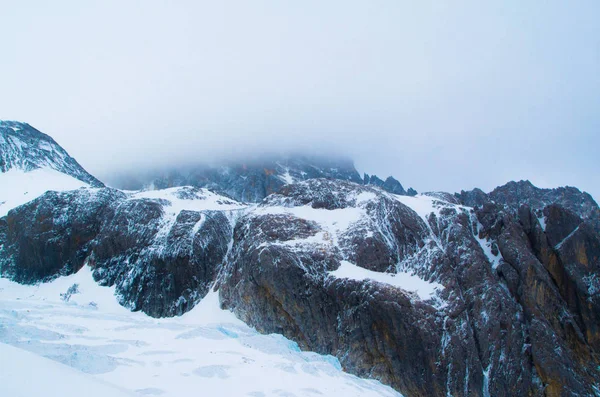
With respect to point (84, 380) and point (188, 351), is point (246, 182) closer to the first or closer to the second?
point (188, 351)

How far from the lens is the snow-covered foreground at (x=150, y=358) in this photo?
56.3 ft

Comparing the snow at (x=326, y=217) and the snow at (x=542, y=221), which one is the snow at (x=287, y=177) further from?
the snow at (x=542, y=221)

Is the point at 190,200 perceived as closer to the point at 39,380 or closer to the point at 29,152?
the point at 29,152

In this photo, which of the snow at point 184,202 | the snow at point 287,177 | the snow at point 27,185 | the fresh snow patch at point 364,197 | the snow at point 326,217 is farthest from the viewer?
the snow at point 287,177

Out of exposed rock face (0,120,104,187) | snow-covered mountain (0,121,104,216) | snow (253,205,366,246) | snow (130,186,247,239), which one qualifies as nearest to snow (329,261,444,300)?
snow (253,205,366,246)

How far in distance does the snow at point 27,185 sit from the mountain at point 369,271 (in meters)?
3.94

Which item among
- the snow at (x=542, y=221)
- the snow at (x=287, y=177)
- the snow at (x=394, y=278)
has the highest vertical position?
the snow at (x=287, y=177)

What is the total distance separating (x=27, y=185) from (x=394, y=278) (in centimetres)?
6407

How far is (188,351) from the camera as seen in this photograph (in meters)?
25.4

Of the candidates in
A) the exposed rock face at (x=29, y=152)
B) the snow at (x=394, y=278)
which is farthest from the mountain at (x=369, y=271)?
the exposed rock face at (x=29, y=152)

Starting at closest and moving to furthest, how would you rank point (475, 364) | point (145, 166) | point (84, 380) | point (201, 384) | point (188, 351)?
point (84, 380)
point (201, 384)
point (188, 351)
point (475, 364)
point (145, 166)

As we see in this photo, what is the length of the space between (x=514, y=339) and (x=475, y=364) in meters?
5.04

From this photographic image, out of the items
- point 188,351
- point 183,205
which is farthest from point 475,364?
point 183,205

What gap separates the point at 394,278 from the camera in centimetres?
4147
